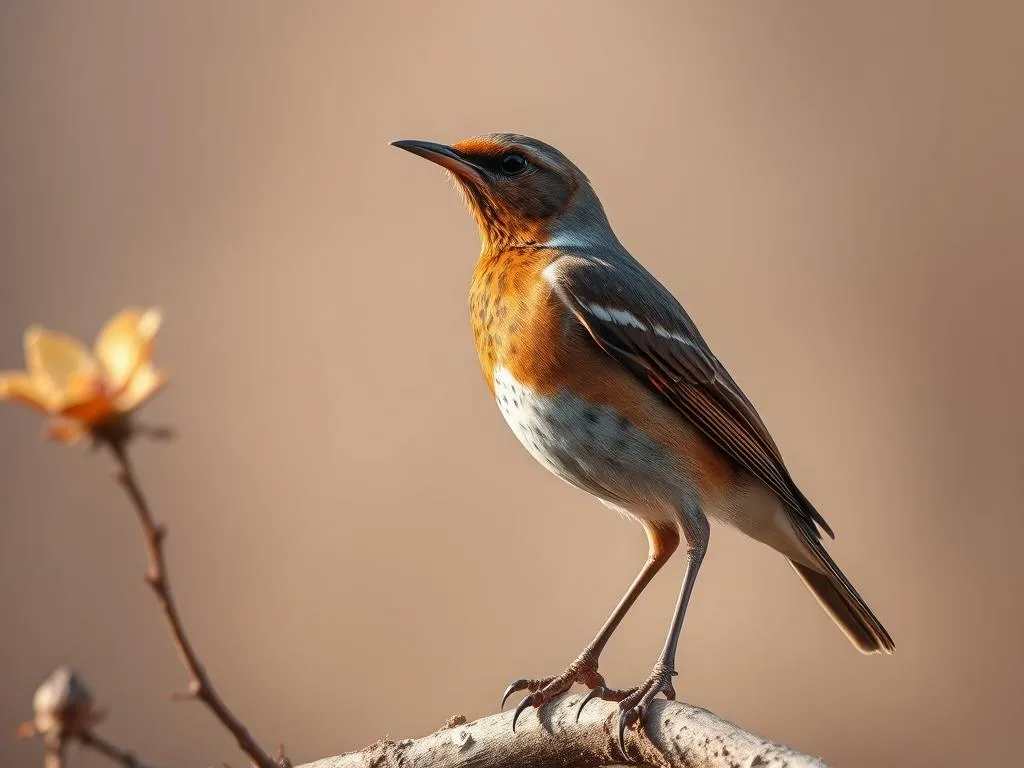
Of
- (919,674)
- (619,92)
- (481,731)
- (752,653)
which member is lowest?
(919,674)

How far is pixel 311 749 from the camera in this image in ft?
23.4

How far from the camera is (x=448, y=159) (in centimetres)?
384

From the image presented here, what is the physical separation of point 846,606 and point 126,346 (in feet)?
10.5

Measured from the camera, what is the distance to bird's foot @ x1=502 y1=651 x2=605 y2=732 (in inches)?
114

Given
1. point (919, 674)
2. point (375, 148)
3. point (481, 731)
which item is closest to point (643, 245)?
point (375, 148)

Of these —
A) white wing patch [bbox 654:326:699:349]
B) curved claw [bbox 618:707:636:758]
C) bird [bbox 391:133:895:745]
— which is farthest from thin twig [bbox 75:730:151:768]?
white wing patch [bbox 654:326:699:349]

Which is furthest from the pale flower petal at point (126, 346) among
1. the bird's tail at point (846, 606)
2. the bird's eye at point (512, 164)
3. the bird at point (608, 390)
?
the bird's tail at point (846, 606)

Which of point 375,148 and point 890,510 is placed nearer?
point 890,510

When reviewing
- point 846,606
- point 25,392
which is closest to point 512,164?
point 846,606

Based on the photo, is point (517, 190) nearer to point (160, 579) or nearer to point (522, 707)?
point (522, 707)

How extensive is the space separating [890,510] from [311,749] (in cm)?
373

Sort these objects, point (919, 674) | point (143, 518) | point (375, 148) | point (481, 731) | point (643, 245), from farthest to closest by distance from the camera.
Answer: point (375, 148) → point (643, 245) → point (919, 674) → point (481, 731) → point (143, 518)

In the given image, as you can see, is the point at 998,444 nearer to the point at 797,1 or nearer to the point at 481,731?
the point at 797,1

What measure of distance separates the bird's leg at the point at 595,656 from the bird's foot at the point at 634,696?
0.05 metres
